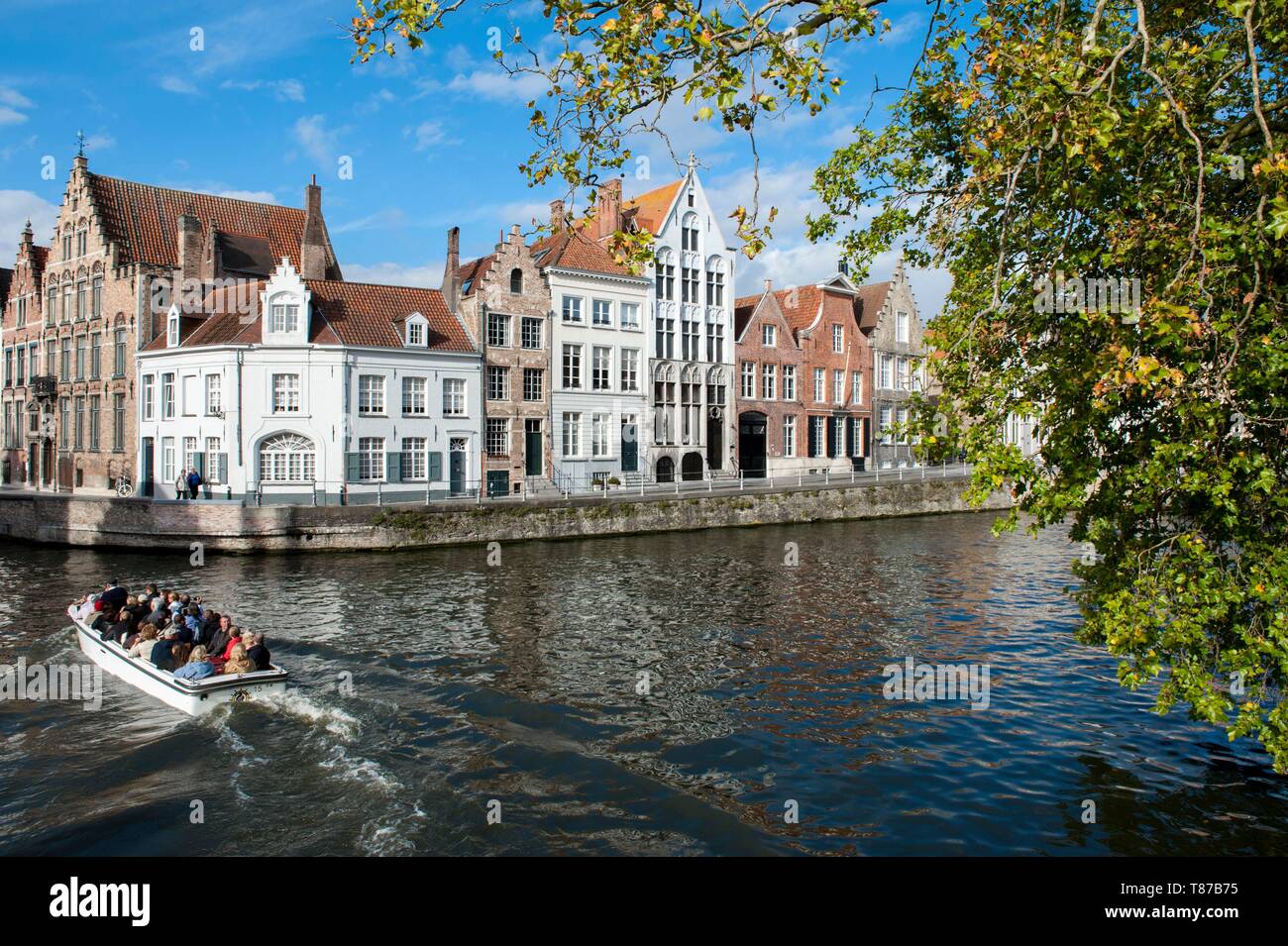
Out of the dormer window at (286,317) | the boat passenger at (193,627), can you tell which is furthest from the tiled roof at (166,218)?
the boat passenger at (193,627)

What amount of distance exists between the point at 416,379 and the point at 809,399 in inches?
1060

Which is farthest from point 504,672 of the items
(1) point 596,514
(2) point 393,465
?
(2) point 393,465

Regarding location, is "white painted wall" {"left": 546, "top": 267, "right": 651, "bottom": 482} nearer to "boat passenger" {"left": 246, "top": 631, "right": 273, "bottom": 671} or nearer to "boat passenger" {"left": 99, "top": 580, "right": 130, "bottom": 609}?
"boat passenger" {"left": 99, "top": 580, "right": 130, "bottom": 609}

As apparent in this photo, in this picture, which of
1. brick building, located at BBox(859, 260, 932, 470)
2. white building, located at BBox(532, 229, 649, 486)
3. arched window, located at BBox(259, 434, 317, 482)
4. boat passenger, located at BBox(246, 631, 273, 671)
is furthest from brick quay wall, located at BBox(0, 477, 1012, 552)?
brick building, located at BBox(859, 260, 932, 470)

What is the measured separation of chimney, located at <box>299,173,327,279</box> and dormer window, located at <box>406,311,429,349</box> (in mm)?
6055

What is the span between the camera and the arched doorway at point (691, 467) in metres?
50.2

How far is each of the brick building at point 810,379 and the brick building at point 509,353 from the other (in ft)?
45.0

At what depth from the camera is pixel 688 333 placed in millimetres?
51219

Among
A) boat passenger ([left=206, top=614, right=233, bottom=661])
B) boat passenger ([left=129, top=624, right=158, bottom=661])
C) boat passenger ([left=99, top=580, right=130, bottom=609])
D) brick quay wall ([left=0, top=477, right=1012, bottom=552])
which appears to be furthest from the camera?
brick quay wall ([left=0, top=477, right=1012, bottom=552])

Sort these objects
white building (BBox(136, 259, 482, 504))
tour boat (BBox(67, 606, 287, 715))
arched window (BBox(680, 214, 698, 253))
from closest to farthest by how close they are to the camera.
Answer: tour boat (BBox(67, 606, 287, 715))
white building (BBox(136, 259, 482, 504))
arched window (BBox(680, 214, 698, 253))

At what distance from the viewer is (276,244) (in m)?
47.6

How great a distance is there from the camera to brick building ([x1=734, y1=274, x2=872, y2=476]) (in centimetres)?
5438

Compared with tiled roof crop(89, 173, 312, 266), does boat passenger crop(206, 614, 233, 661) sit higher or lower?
lower

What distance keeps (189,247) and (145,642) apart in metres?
31.3
